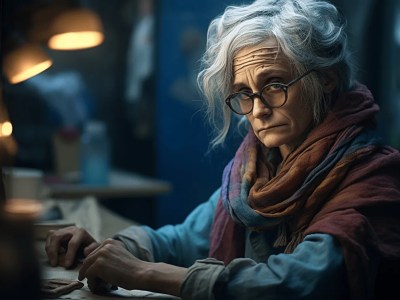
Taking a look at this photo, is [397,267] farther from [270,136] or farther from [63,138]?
[63,138]

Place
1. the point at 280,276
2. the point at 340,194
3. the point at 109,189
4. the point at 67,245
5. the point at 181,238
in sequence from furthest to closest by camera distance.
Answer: the point at 109,189 < the point at 181,238 < the point at 67,245 < the point at 340,194 < the point at 280,276

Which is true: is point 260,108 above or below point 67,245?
above

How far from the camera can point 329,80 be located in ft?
6.99

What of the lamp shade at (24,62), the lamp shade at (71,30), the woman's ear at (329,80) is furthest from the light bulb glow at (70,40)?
the woman's ear at (329,80)

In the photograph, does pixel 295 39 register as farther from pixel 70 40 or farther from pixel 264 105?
pixel 70 40

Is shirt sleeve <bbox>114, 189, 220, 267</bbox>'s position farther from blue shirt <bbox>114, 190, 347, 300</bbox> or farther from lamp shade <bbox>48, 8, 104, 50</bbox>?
lamp shade <bbox>48, 8, 104, 50</bbox>

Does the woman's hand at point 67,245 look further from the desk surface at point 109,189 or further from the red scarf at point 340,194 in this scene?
the desk surface at point 109,189

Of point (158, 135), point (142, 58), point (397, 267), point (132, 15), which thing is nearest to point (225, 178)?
point (397, 267)

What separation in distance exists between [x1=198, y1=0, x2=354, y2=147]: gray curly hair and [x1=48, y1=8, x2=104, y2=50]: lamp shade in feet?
3.86

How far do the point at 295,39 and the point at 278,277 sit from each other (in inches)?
24.6

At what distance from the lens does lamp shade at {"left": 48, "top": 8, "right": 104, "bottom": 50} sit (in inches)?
127

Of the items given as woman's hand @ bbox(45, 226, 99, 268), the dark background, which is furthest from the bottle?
woman's hand @ bbox(45, 226, 99, 268)

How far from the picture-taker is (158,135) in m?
4.90

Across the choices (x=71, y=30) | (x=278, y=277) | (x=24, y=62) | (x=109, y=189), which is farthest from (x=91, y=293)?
(x=109, y=189)
